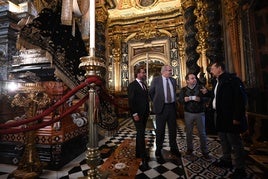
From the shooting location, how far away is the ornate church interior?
1.79 metres

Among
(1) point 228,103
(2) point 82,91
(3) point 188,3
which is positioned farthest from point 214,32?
(2) point 82,91

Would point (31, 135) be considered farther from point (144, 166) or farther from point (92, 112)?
point (144, 166)

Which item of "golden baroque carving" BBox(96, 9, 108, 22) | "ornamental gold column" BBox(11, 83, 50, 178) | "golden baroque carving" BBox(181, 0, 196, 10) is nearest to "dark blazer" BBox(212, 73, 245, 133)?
"ornamental gold column" BBox(11, 83, 50, 178)

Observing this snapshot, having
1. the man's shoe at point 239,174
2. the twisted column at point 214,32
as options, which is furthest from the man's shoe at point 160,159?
the twisted column at point 214,32

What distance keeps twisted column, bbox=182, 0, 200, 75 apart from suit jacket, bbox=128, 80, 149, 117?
→ 11.3 feet

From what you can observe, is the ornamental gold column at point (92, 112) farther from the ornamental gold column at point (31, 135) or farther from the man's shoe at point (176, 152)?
the man's shoe at point (176, 152)

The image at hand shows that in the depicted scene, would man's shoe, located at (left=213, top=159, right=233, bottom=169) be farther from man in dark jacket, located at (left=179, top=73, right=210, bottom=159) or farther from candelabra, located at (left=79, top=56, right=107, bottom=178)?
candelabra, located at (left=79, top=56, right=107, bottom=178)

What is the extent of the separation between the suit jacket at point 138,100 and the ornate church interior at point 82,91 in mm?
409

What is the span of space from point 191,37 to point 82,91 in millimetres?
4623

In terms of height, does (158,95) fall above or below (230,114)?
above

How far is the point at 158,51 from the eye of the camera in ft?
35.2

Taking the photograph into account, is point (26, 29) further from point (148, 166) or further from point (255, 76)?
point (255, 76)

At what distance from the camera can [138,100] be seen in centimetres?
298

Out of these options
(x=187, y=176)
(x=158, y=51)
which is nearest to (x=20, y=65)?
(x=187, y=176)
